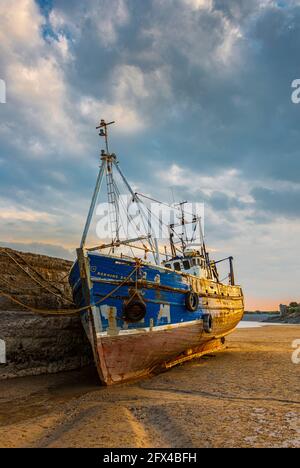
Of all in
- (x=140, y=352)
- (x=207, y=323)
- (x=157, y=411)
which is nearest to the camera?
(x=157, y=411)

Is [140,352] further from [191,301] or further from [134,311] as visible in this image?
[191,301]

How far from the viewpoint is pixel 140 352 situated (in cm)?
1017

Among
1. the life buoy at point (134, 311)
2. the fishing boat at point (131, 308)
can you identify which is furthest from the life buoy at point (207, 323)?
the life buoy at point (134, 311)

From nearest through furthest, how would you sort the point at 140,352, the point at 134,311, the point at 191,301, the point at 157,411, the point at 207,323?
1. the point at 157,411
2. the point at 134,311
3. the point at 140,352
4. the point at 191,301
5. the point at 207,323

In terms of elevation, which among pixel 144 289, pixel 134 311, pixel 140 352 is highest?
pixel 144 289

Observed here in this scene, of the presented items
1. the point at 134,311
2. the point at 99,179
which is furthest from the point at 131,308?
the point at 99,179

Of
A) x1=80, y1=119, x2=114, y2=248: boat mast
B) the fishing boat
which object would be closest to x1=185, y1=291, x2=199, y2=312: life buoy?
the fishing boat

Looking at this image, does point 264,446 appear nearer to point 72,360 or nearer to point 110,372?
point 110,372

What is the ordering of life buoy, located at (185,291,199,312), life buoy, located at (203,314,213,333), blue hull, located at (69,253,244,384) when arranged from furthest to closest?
life buoy, located at (203,314,213,333) < life buoy, located at (185,291,199,312) < blue hull, located at (69,253,244,384)

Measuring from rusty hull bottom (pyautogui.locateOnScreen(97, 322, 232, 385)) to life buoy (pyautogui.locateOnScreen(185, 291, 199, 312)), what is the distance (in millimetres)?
672

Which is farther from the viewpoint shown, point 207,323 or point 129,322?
point 207,323

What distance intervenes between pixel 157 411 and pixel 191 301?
21.2 feet

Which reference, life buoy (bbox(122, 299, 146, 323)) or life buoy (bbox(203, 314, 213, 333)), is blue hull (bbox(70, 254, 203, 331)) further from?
life buoy (bbox(203, 314, 213, 333))

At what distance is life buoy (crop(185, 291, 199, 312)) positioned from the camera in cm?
1242
